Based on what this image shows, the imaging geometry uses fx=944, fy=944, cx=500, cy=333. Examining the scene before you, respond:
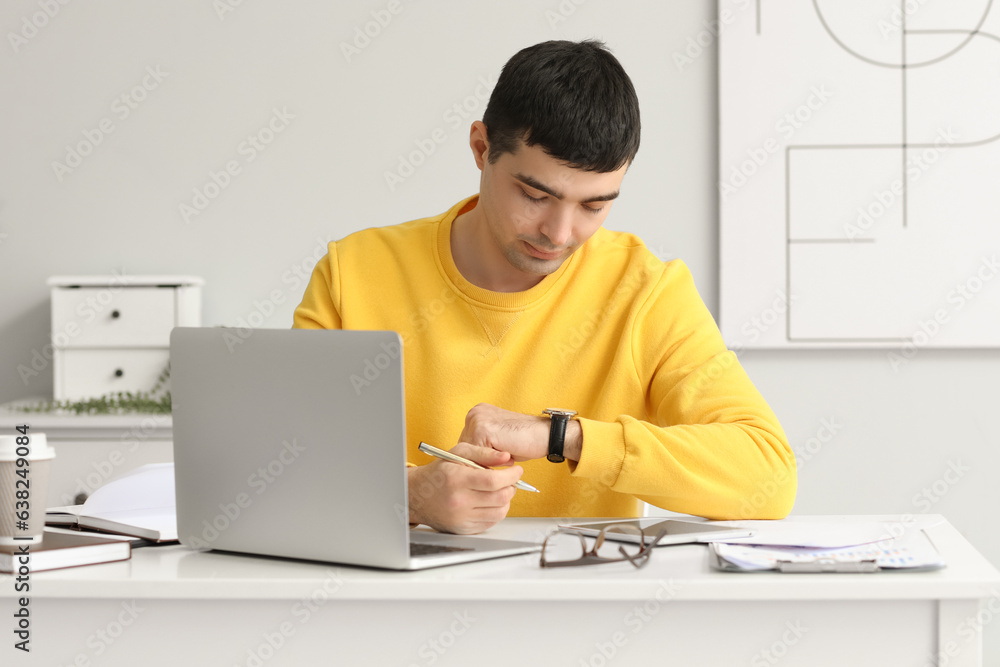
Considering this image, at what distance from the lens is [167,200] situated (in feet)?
8.86

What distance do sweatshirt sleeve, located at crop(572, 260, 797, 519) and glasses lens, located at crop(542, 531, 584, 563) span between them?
0.10 metres

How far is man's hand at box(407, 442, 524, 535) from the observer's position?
106 cm

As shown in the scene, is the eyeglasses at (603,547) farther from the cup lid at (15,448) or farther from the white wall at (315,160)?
the white wall at (315,160)

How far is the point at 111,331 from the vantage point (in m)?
2.45

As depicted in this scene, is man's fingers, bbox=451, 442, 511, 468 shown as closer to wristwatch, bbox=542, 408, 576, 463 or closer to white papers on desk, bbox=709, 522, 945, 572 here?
wristwatch, bbox=542, 408, 576, 463

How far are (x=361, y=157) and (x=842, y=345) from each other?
1.45 metres

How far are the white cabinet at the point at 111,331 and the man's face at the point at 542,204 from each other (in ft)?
4.48

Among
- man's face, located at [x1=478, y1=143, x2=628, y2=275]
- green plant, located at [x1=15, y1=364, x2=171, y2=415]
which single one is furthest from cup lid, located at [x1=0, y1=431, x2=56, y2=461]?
green plant, located at [x1=15, y1=364, x2=171, y2=415]

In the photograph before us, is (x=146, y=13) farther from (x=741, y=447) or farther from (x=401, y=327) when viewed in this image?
(x=741, y=447)

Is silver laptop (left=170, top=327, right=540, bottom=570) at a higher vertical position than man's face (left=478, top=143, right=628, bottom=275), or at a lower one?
lower

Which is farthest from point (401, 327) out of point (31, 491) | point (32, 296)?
point (32, 296)

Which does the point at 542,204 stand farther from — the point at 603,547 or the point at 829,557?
the point at 829,557

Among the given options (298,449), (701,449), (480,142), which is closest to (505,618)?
(298,449)

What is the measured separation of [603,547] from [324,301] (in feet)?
2.28
